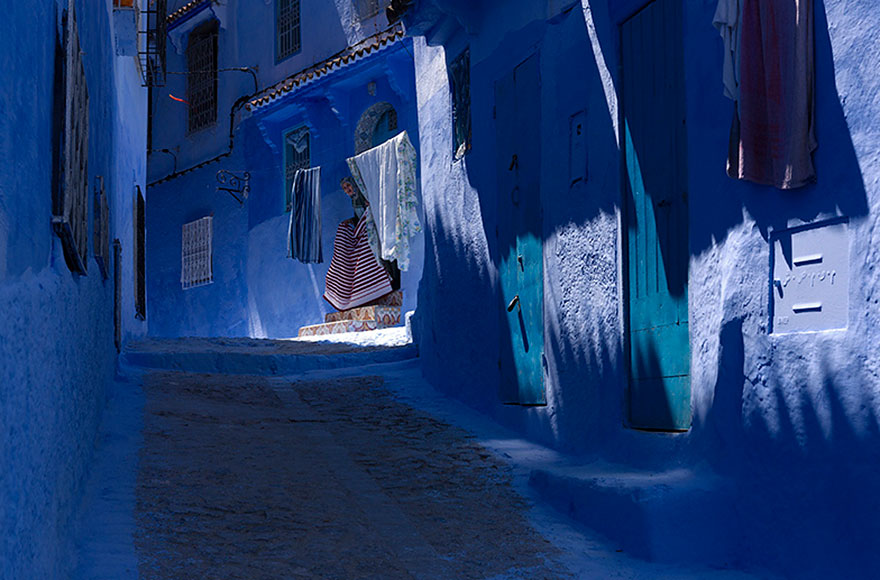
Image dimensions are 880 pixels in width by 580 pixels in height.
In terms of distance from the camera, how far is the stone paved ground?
16.7ft

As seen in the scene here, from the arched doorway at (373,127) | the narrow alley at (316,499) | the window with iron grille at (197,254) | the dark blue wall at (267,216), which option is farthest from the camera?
the window with iron grille at (197,254)

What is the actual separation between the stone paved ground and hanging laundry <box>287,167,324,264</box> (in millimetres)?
7519

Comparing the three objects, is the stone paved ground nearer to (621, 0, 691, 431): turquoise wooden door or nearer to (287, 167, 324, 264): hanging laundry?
(621, 0, 691, 431): turquoise wooden door

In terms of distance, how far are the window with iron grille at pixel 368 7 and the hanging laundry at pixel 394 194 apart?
299 cm

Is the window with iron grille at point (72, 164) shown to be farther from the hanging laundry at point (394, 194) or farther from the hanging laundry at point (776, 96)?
the hanging laundry at point (394, 194)

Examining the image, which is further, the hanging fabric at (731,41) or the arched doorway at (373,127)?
the arched doorway at (373,127)

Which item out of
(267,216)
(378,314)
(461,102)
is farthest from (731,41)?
(267,216)

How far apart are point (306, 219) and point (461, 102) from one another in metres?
7.31

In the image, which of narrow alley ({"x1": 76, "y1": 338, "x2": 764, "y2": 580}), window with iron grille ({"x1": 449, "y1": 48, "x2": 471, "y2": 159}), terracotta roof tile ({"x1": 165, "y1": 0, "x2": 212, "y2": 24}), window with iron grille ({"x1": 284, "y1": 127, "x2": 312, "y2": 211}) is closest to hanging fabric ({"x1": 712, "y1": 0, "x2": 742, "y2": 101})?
narrow alley ({"x1": 76, "y1": 338, "x2": 764, "y2": 580})

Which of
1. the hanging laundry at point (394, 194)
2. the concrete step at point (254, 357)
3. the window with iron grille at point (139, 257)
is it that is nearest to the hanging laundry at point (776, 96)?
the concrete step at point (254, 357)

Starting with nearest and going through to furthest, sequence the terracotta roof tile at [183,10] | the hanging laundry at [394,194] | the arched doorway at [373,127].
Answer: the hanging laundry at [394,194] → the arched doorway at [373,127] → the terracotta roof tile at [183,10]

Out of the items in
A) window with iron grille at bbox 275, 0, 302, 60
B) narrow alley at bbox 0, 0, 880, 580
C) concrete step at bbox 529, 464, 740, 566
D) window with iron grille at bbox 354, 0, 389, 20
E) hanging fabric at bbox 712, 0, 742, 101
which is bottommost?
concrete step at bbox 529, 464, 740, 566

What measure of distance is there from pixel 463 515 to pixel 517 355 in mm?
2408

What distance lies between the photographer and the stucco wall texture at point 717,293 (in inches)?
178
